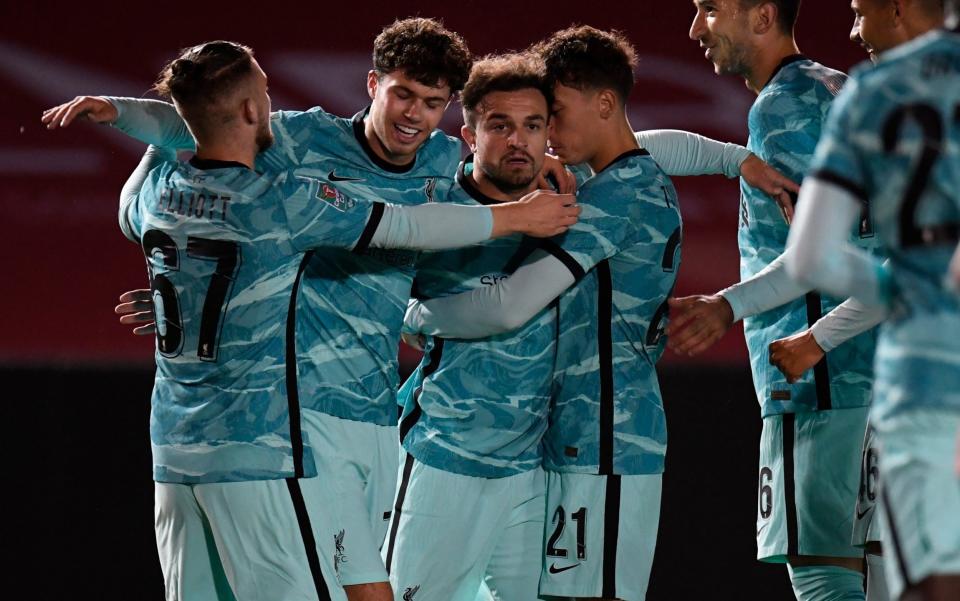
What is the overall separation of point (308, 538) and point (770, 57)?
5.59 ft

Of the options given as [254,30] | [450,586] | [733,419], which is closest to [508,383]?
[450,586]

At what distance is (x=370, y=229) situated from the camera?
9.28ft

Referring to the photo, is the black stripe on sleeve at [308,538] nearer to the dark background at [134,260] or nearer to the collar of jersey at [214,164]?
the collar of jersey at [214,164]

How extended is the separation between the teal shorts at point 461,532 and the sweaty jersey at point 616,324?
0.14 metres

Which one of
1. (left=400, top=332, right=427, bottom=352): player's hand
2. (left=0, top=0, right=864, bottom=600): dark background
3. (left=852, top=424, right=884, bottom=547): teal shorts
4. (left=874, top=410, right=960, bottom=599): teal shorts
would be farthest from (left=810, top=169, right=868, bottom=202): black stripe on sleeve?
(left=0, top=0, right=864, bottom=600): dark background

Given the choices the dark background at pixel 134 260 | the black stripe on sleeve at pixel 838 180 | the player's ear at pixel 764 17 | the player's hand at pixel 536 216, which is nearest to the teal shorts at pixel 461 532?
the player's hand at pixel 536 216

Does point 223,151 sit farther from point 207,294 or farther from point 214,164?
point 207,294

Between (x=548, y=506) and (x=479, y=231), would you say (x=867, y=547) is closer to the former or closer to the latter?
(x=548, y=506)

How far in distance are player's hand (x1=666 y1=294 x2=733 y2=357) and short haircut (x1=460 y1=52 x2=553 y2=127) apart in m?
0.58

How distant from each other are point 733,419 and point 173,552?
2582mm

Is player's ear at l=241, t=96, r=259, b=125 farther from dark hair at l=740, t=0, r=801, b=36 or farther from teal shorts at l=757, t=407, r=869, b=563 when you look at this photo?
teal shorts at l=757, t=407, r=869, b=563

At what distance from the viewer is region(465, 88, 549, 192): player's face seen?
3.08 meters

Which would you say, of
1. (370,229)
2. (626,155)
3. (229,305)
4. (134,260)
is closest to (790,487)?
(626,155)

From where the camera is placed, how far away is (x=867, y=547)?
124 inches
